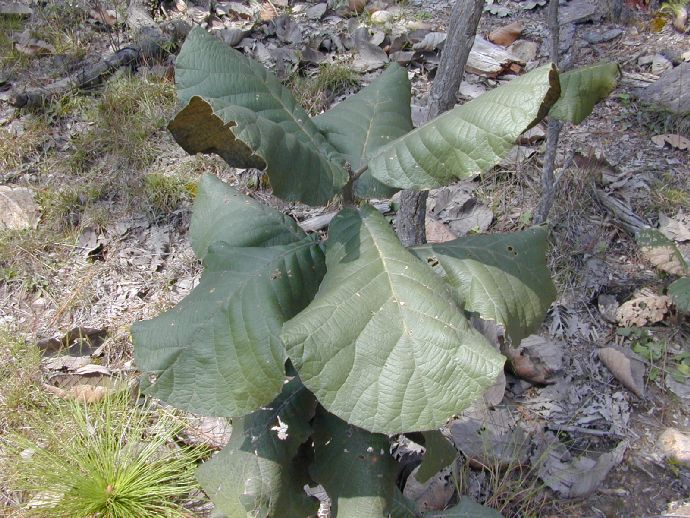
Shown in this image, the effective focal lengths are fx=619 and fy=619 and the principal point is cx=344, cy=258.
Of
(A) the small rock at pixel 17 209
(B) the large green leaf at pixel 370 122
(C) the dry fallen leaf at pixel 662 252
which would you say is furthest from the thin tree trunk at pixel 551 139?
(A) the small rock at pixel 17 209

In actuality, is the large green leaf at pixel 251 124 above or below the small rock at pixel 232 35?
above

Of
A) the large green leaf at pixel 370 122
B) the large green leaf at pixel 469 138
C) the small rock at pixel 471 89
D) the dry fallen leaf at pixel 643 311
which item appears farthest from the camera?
the small rock at pixel 471 89

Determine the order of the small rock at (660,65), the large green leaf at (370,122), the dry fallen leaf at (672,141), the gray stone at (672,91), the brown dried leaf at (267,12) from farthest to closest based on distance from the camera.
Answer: the brown dried leaf at (267,12) → the small rock at (660,65) → the gray stone at (672,91) → the dry fallen leaf at (672,141) → the large green leaf at (370,122)

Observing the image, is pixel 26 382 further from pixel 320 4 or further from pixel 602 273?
pixel 320 4

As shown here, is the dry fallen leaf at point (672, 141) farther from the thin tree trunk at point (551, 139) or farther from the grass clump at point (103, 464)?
the grass clump at point (103, 464)

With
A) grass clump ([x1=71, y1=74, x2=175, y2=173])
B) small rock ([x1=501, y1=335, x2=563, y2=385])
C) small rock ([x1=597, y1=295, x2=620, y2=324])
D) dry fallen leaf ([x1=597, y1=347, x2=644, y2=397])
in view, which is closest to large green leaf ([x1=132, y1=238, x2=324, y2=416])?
small rock ([x1=501, y1=335, x2=563, y2=385])

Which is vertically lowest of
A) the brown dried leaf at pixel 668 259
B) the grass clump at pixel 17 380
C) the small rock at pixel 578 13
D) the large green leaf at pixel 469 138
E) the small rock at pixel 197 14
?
the grass clump at pixel 17 380
